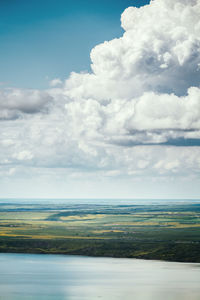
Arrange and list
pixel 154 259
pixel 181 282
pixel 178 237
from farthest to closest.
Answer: pixel 178 237 → pixel 154 259 → pixel 181 282

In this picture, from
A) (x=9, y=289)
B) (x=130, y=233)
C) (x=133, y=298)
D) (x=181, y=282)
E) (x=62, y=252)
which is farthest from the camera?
(x=130, y=233)

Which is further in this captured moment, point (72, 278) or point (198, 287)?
point (72, 278)

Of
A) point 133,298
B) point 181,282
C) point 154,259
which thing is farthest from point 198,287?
point 154,259

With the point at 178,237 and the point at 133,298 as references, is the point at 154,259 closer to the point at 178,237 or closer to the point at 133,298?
the point at 178,237

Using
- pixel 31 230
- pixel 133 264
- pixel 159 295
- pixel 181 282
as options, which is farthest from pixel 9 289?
pixel 31 230

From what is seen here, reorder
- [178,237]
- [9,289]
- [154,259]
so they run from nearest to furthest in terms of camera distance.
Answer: [9,289]
[154,259]
[178,237]

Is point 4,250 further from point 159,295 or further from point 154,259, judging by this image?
point 159,295
